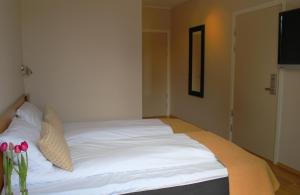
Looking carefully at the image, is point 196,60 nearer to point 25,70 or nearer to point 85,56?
point 85,56

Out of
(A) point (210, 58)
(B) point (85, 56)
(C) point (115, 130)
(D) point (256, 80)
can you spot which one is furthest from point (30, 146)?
(A) point (210, 58)

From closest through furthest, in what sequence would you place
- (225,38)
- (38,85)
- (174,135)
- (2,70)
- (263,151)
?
(2,70)
(174,135)
(38,85)
(263,151)
(225,38)

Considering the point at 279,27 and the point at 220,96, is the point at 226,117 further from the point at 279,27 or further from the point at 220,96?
the point at 279,27

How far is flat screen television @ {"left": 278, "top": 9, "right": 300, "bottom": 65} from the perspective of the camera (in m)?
2.80

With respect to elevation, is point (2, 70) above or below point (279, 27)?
below

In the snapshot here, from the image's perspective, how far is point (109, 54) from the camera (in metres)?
3.50

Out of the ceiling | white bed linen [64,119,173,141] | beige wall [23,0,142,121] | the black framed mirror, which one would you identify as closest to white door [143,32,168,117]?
the ceiling

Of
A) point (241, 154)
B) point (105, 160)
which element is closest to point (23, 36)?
point (105, 160)

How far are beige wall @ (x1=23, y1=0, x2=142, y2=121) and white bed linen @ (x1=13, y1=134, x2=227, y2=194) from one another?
59.5 inches

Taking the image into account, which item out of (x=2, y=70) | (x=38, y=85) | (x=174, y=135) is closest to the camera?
(x=2, y=70)

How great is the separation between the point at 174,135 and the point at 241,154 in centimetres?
64

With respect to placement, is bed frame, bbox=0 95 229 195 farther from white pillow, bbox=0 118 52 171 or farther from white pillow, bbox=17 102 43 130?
white pillow, bbox=17 102 43 130

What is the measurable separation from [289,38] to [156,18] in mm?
3601

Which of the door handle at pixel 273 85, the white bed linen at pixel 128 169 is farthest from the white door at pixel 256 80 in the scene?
the white bed linen at pixel 128 169
